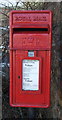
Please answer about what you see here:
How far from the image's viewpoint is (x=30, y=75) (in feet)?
8.77

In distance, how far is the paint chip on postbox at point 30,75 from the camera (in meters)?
2.63

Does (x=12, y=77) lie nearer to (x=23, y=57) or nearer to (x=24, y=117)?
(x=23, y=57)

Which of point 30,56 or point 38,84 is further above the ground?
point 30,56

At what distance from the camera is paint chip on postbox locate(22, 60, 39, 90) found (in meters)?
2.63

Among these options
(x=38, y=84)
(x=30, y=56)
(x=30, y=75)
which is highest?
(x=30, y=56)

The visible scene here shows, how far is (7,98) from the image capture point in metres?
3.51

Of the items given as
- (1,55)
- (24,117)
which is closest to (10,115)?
(24,117)

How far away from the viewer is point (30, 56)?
2615 mm

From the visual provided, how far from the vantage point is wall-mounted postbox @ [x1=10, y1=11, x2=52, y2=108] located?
2.56 metres

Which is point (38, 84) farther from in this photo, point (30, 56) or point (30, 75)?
point (30, 56)

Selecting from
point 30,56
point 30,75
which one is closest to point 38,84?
point 30,75

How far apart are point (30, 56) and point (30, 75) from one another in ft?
0.80

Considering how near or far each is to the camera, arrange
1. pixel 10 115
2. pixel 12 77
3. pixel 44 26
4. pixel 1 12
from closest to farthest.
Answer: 1. pixel 44 26
2. pixel 12 77
3. pixel 1 12
4. pixel 10 115

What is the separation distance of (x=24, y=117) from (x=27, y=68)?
121 cm
